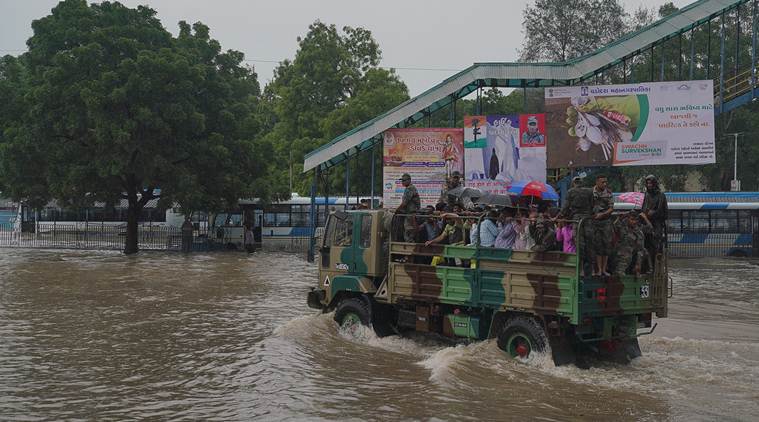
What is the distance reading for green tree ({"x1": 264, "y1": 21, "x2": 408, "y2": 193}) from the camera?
153 feet

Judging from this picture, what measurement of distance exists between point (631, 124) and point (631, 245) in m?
15.3

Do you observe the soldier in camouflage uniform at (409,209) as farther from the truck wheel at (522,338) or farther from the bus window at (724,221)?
the bus window at (724,221)

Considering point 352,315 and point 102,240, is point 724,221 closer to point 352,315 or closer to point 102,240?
point 352,315

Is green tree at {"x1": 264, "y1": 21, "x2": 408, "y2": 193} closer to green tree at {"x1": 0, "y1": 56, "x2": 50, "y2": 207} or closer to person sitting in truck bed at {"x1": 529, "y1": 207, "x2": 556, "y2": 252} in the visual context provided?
green tree at {"x1": 0, "y1": 56, "x2": 50, "y2": 207}

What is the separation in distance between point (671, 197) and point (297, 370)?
27814 mm

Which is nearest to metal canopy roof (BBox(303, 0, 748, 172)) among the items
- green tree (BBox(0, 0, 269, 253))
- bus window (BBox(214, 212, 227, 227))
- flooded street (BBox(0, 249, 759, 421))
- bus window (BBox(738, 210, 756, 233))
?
flooded street (BBox(0, 249, 759, 421))

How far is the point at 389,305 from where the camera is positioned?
12461 millimetres

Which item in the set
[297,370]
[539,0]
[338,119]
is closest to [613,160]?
[297,370]

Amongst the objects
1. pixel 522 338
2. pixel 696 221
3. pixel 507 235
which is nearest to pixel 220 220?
pixel 696 221

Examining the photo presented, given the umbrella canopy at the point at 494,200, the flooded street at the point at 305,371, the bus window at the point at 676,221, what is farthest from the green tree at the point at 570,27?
the umbrella canopy at the point at 494,200

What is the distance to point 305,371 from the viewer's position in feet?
34.6

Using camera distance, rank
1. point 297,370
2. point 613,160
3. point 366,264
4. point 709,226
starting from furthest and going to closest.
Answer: point 709,226 < point 613,160 < point 366,264 < point 297,370

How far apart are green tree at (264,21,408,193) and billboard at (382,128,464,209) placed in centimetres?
1885

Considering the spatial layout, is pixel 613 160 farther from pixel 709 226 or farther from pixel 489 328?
pixel 489 328
